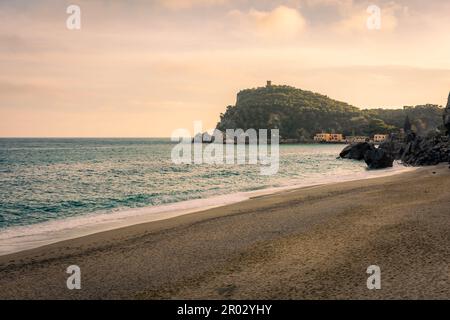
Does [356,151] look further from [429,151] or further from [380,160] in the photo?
[380,160]

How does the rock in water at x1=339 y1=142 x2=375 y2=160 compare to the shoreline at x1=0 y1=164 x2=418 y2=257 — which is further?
the rock in water at x1=339 y1=142 x2=375 y2=160

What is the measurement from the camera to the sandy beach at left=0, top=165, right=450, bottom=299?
7.67 metres

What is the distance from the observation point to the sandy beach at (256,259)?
767cm

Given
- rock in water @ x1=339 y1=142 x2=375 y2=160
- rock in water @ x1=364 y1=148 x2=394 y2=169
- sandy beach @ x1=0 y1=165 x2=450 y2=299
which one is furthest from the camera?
rock in water @ x1=339 y1=142 x2=375 y2=160

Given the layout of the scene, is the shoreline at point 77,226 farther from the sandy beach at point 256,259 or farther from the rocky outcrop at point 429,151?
the rocky outcrop at point 429,151

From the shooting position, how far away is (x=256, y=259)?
9.81 meters

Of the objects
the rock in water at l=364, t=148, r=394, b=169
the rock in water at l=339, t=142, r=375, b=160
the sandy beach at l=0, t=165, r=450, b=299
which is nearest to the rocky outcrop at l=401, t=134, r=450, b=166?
the rock in water at l=364, t=148, r=394, b=169

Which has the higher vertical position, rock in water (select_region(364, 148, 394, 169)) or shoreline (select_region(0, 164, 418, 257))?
rock in water (select_region(364, 148, 394, 169))

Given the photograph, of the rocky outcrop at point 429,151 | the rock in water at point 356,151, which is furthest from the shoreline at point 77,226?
the rock in water at point 356,151

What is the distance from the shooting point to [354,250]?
9.98 m

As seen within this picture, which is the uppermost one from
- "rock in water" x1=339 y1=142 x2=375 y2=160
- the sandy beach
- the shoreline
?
"rock in water" x1=339 y1=142 x2=375 y2=160

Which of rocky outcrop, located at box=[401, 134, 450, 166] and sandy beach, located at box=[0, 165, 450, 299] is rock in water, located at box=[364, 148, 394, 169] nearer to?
rocky outcrop, located at box=[401, 134, 450, 166]

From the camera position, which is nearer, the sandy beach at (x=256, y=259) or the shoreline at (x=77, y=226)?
the sandy beach at (x=256, y=259)

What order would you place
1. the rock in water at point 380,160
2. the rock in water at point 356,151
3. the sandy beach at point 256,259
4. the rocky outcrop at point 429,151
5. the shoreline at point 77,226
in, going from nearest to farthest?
the sandy beach at point 256,259 → the shoreline at point 77,226 → the rocky outcrop at point 429,151 → the rock in water at point 380,160 → the rock in water at point 356,151
